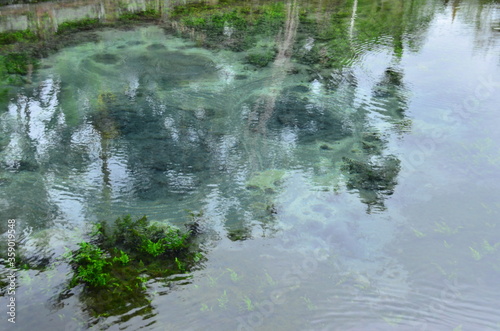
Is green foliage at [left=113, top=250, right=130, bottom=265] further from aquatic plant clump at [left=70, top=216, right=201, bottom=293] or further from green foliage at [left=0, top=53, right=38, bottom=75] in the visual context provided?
green foliage at [left=0, top=53, right=38, bottom=75]

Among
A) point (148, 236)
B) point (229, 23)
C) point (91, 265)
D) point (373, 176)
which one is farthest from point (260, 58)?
point (91, 265)

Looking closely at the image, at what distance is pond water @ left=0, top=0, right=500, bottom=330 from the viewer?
3.97 m

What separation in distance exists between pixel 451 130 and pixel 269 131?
2.82 m

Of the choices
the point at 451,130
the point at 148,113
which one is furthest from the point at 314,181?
the point at 148,113

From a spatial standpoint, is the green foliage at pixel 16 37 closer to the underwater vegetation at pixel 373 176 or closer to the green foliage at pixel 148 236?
the green foliage at pixel 148 236

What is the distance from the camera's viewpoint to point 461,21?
1152cm

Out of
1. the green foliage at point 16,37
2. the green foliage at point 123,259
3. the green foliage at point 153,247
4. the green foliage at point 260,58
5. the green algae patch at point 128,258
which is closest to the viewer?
the green algae patch at point 128,258

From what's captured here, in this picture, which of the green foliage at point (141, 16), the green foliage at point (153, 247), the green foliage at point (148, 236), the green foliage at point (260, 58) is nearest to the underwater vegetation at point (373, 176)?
the green foliage at point (148, 236)

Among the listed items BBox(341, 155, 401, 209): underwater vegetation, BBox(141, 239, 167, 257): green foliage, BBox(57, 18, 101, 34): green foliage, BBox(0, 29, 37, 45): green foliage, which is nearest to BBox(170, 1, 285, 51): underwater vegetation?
BBox(57, 18, 101, 34): green foliage

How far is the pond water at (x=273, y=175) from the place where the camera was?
3969mm

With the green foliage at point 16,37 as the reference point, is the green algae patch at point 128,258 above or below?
below

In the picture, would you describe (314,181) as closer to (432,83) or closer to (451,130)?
(451,130)

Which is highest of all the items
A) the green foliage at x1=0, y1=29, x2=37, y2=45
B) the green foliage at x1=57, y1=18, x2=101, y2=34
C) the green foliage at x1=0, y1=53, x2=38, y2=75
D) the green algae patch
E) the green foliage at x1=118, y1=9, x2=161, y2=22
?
the green foliage at x1=118, y1=9, x2=161, y2=22

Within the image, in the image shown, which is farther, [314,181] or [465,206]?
[314,181]
